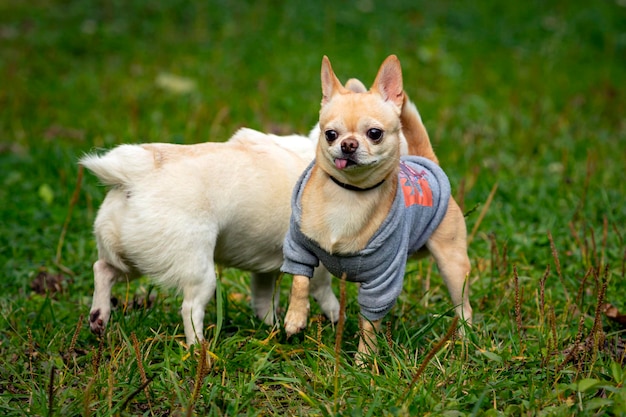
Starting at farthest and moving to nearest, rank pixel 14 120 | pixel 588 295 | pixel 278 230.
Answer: pixel 14 120, pixel 588 295, pixel 278 230

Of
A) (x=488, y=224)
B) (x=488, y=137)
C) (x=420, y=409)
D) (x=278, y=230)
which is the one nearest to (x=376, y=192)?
(x=278, y=230)

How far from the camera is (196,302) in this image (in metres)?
3.25

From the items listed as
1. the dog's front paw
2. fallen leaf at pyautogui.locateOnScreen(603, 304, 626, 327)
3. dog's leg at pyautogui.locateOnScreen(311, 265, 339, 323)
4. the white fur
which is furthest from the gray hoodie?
fallen leaf at pyautogui.locateOnScreen(603, 304, 626, 327)

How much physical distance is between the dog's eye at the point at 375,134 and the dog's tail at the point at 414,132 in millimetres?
777

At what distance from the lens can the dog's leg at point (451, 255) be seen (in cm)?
350

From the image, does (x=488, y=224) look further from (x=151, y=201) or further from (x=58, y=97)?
(x=58, y=97)

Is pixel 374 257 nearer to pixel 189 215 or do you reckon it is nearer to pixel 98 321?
pixel 189 215

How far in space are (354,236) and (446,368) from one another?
66 centimetres

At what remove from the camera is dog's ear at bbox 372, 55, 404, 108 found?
3.17 meters

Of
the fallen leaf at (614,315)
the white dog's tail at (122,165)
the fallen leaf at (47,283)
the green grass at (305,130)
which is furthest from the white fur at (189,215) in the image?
the fallen leaf at (614,315)

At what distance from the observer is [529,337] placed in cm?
355

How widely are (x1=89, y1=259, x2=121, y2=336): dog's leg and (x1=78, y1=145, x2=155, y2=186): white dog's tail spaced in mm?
419

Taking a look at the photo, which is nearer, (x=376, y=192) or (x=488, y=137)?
(x=376, y=192)

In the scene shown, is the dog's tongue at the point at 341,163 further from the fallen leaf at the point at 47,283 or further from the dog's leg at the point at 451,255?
the fallen leaf at the point at 47,283
